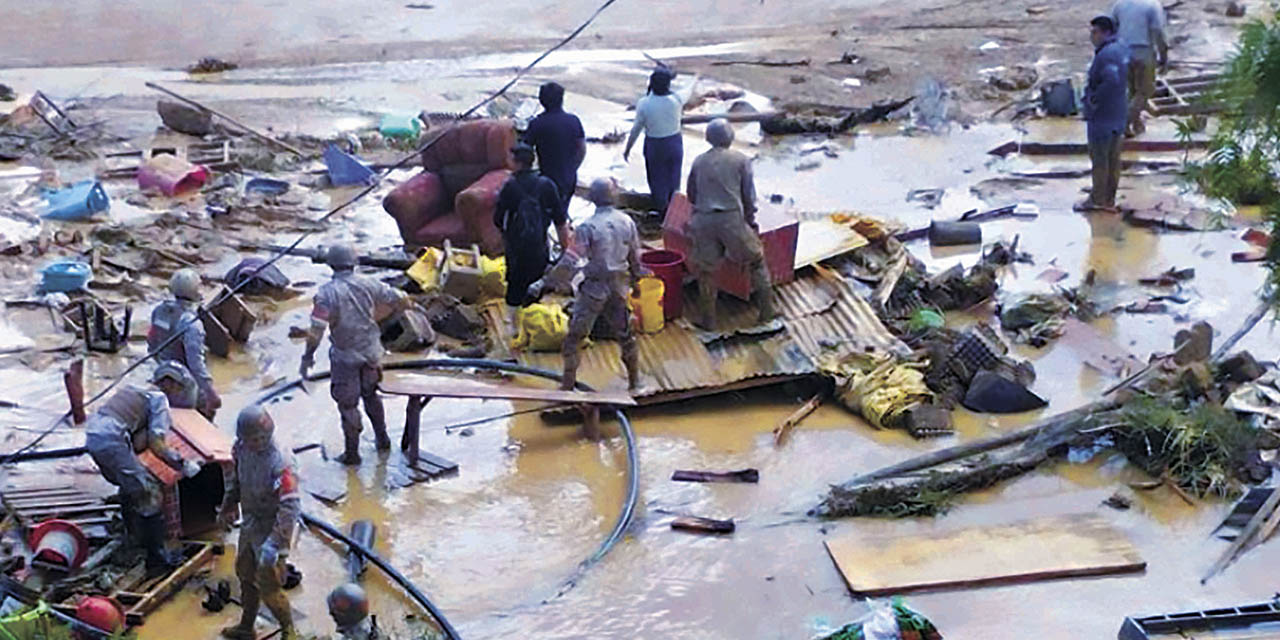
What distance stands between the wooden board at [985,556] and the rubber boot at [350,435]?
3.63 m

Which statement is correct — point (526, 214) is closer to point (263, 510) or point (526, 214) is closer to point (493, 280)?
point (493, 280)

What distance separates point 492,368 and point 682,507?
264 cm

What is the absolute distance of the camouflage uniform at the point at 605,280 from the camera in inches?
461

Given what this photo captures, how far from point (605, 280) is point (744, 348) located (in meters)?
1.61

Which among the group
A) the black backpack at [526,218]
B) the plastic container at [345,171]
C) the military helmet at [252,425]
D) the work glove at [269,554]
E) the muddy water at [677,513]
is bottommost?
the muddy water at [677,513]

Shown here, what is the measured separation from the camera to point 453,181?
15.5 meters

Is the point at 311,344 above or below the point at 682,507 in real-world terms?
above

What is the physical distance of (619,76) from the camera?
2275cm

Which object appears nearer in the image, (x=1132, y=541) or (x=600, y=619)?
(x=600, y=619)


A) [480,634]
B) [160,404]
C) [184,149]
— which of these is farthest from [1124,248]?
[184,149]

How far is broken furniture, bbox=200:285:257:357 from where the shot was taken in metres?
13.3

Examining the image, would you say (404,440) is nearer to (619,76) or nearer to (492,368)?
(492,368)

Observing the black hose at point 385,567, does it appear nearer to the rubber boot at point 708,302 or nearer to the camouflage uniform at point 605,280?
the camouflage uniform at point 605,280

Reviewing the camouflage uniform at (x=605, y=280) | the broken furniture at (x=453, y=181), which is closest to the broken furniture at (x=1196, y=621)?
the camouflage uniform at (x=605, y=280)
